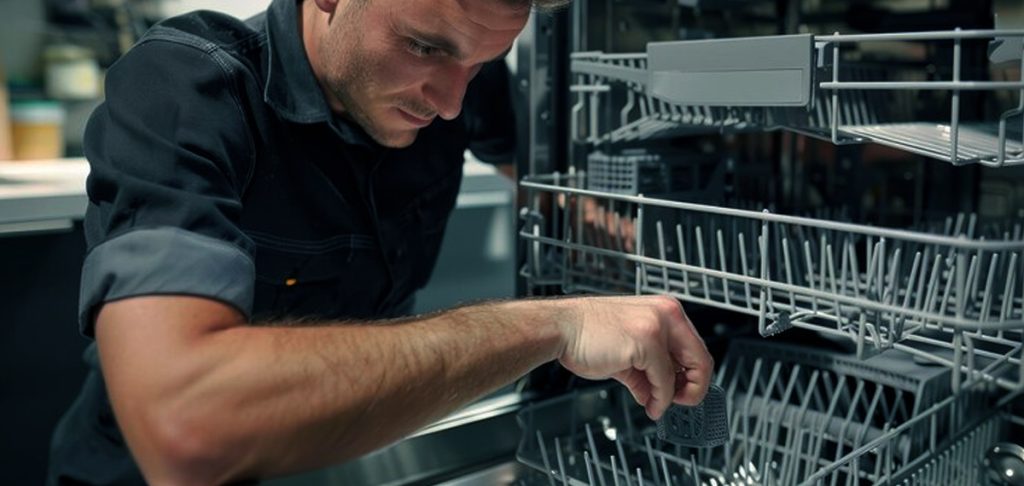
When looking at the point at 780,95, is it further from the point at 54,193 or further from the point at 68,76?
the point at 68,76

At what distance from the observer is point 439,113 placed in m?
0.90

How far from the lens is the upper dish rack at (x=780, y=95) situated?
65 centimetres

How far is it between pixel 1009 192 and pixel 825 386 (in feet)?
1.07

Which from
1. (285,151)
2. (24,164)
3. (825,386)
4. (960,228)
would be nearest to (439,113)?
(285,151)

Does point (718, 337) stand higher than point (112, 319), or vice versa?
point (112, 319)

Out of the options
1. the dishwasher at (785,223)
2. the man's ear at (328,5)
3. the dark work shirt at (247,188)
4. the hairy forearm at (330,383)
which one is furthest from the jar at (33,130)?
the hairy forearm at (330,383)

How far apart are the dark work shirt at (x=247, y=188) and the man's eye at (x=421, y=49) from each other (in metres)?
0.16

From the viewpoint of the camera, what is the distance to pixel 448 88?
875mm

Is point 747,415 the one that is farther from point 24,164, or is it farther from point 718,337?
point 24,164

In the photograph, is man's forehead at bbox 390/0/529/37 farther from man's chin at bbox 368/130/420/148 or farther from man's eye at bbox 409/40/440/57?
man's chin at bbox 368/130/420/148

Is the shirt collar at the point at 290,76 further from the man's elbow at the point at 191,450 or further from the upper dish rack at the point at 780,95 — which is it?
the man's elbow at the point at 191,450

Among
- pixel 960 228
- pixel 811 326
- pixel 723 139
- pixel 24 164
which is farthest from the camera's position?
pixel 24 164

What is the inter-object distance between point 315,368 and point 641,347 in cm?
26

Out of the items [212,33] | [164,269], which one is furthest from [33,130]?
[164,269]
